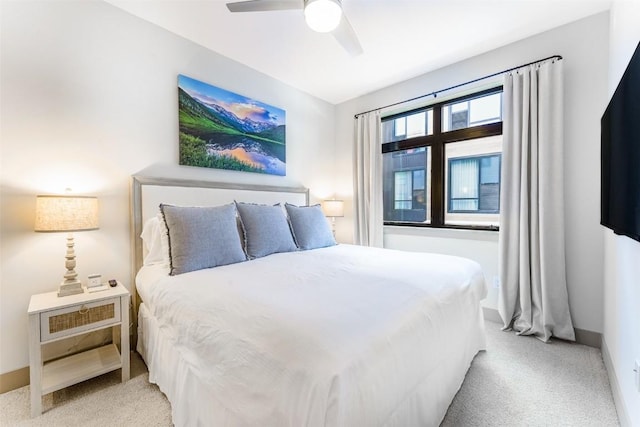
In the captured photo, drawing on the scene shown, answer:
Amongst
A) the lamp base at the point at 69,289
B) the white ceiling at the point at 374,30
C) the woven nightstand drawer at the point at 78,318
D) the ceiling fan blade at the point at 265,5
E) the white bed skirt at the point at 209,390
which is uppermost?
the white ceiling at the point at 374,30

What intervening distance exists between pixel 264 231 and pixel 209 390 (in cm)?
140

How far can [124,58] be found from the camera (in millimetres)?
2174

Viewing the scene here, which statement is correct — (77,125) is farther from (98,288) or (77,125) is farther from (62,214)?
(98,288)

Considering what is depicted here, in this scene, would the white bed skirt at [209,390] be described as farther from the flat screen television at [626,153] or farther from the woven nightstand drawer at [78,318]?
the flat screen television at [626,153]

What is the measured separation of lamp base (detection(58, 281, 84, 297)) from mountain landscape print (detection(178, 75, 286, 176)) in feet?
3.99

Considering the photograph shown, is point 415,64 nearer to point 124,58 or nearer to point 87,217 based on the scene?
point 124,58

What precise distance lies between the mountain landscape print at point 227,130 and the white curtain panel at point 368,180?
1064mm

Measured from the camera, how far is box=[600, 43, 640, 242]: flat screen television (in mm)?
1024

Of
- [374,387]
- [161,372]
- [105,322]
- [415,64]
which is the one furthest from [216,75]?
[374,387]

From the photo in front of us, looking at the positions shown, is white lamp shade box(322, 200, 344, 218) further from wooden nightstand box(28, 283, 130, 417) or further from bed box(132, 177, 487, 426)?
wooden nightstand box(28, 283, 130, 417)

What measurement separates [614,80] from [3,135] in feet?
13.0

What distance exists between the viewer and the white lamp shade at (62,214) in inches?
63.8

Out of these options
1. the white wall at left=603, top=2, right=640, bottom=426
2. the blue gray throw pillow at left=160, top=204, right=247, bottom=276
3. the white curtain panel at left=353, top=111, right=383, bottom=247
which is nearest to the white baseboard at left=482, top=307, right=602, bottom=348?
the white wall at left=603, top=2, right=640, bottom=426

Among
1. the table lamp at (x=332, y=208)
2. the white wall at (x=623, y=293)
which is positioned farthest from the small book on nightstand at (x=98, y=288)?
the white wall at (x=623, y=293)
